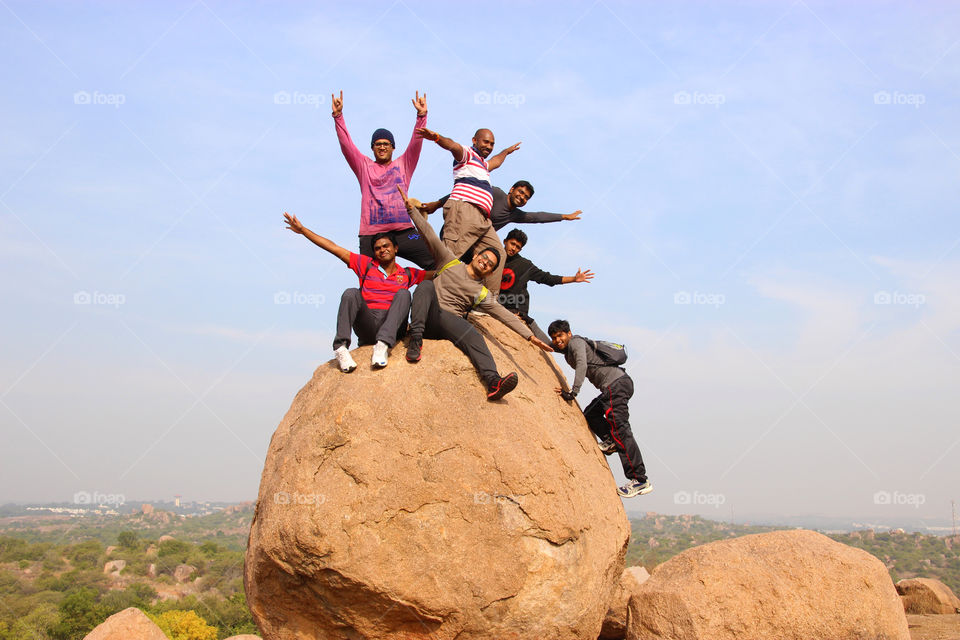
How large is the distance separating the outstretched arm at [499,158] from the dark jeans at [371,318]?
3701 mm

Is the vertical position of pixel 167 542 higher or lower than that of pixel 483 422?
lower

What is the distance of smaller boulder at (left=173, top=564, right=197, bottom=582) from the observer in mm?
59594

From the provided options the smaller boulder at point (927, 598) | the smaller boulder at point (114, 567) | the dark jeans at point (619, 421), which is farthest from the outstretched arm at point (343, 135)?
the smaller boulder at point (114, 567)

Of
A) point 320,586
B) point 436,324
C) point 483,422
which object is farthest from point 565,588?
point 436,324

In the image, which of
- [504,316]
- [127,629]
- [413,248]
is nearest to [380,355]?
[504,316]

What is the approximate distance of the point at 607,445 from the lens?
339 inches

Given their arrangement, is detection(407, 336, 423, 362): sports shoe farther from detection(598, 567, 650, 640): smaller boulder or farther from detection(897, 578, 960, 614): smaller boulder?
detection(897, 578, 960, 614): smaller boulder

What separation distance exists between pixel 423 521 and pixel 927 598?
11.5m

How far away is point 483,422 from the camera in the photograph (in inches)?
266

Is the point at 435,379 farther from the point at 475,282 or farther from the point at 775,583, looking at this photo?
the point at 775,583

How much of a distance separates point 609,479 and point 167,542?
7293cm

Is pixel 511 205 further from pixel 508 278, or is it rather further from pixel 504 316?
pixel 504 316

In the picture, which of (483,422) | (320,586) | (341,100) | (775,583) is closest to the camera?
(320,586)

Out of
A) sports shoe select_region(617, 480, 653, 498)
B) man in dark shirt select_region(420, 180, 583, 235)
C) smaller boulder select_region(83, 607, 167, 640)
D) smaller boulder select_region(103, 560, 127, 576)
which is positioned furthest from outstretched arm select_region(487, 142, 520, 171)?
smaller boulder select_region(103, 560, 127, 576)
